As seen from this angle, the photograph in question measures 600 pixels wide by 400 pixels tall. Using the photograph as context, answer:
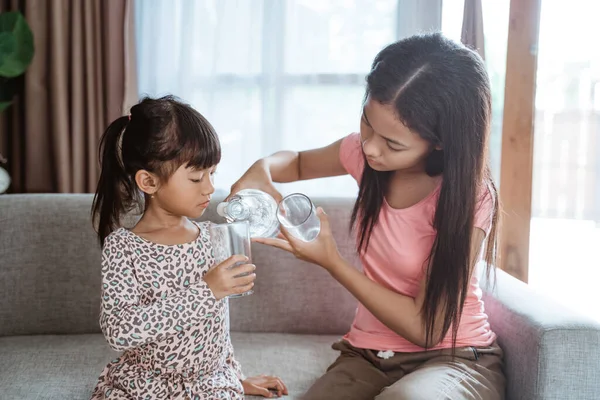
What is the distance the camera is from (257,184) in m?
1.60

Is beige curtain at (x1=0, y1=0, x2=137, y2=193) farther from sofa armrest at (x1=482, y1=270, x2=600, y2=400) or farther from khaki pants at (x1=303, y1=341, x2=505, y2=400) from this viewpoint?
sofa armrest at (x1=482, y1=270, x2=600, y2=400)

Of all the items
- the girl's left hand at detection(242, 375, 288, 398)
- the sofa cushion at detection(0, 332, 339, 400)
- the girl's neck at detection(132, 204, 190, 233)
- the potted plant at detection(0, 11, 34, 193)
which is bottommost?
the sofa cushion at detection(0, 332, 339, 400)

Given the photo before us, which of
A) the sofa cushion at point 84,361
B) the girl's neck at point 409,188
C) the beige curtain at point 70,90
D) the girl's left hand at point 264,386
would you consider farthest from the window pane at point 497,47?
the beige curtain at point 70,90

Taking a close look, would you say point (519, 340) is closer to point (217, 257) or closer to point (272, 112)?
point (217, 257)

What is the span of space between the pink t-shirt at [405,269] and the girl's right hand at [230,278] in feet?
1.42

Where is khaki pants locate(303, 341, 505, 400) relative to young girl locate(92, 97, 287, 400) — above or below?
below

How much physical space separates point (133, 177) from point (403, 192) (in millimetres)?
670

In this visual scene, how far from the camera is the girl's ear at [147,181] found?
4.58ft

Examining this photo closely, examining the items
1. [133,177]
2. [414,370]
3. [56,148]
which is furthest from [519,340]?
[56,148]

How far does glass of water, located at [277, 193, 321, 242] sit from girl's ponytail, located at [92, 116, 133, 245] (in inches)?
14.2

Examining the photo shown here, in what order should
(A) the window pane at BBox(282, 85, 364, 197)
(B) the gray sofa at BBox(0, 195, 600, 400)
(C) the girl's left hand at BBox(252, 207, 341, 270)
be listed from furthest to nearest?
(A) the window pane at BBox(282, 85, 364, 197) < (B) the gray sofa at BBox(0, 195, 600, 400) < (C) the girl's left hand at BBox(252, 207, 341, 270)

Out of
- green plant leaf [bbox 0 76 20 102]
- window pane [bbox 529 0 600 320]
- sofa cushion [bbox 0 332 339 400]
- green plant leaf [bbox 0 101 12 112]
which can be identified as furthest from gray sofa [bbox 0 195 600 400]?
window pane [bbox 529 0 600 320]

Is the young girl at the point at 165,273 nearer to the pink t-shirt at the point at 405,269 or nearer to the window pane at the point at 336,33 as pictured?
the pink t-shirt at the point at 405,269

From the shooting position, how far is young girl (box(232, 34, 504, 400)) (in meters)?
1.40
